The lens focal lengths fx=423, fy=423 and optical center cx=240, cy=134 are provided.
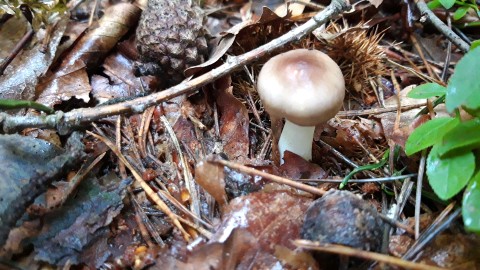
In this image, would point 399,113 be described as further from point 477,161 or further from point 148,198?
point 148,198

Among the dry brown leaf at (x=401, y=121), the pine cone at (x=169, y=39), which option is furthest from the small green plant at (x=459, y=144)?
the pine cone at (x=169, y=39)

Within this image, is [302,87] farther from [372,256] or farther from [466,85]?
[372,256]

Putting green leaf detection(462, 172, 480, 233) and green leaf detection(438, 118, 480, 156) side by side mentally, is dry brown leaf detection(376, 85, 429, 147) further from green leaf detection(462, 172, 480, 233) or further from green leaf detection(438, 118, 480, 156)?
green leaf detection(462, 172, 480, 233)

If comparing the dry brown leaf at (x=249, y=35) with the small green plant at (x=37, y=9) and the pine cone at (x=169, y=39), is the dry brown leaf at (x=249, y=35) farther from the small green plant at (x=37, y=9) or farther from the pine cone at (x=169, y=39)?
the small green plant at (x=37, y=9)

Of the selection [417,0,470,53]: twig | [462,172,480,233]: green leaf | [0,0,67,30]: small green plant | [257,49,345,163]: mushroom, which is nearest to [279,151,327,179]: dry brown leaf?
[257,49,345,163]: mushroom

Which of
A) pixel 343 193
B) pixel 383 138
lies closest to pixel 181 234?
pixel 343 193
